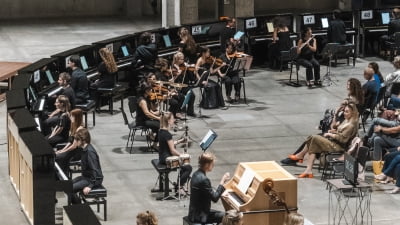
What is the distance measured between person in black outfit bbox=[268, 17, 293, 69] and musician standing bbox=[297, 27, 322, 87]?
50.0 inches

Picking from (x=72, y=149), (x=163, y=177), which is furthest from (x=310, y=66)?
(x=72, y=149)

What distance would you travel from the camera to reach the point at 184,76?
20.7 metres

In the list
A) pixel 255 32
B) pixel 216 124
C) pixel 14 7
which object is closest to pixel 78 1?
pixel 14 7

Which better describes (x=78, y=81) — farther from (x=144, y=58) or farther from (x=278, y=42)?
(x=278, y=42)

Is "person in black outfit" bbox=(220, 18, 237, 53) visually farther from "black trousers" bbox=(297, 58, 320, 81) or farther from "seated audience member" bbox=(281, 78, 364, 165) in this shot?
"seated audience member" bbox=(281, 78, 364, 165)

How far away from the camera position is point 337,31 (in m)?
25.5

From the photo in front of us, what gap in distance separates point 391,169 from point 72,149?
16.7ft

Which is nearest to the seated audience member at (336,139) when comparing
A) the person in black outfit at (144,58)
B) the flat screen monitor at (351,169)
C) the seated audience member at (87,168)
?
the flat screen monitor at (351,169)

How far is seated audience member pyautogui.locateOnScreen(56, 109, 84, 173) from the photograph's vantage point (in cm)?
1520

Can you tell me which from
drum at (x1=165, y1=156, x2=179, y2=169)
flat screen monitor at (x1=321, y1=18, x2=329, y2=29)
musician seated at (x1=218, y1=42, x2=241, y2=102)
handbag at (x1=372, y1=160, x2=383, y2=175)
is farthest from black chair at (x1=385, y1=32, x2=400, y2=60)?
drum at (x1=165, y1=156, x2=179, y2=169)

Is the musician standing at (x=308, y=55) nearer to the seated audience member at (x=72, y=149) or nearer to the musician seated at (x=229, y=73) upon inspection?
the musician seated at (x=229, y=73)

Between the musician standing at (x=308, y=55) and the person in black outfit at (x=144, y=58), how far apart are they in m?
3.58

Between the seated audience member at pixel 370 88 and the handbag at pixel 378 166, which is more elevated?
the seated audience member at pixel 370 88

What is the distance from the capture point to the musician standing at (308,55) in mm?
23625
